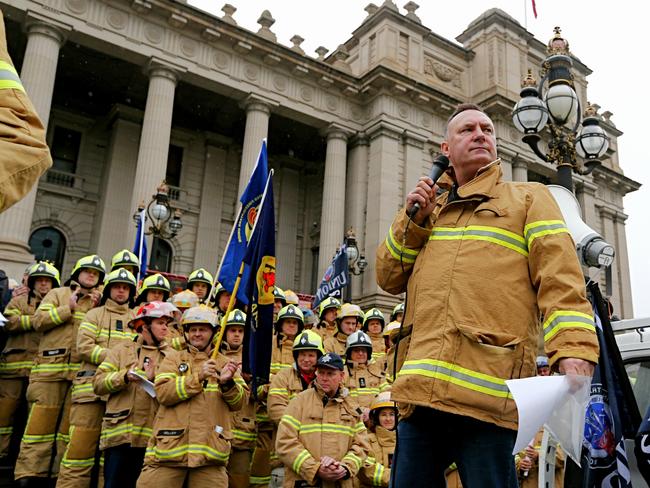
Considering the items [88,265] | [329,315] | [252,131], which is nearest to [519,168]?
[252,131]

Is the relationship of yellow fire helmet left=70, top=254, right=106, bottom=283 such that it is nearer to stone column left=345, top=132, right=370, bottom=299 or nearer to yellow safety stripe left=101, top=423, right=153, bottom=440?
yellow safety stripe left=101, top=423, right=153, bottom=440

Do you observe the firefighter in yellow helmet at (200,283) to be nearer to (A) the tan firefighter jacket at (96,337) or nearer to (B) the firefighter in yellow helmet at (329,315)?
(B) the firefighter in yellow helmet at (329,315)

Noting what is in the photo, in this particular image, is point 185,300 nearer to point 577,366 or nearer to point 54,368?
point 54,368

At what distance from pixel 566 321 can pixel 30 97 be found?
66.4ft

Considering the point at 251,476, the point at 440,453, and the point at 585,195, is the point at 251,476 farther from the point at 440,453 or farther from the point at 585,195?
the point at 585,195

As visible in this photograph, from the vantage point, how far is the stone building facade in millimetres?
20938

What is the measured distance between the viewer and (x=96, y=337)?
6953 millimetres

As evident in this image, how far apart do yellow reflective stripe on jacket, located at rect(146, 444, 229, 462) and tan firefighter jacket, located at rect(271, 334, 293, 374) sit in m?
2.33

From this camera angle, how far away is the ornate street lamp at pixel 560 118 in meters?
8.60

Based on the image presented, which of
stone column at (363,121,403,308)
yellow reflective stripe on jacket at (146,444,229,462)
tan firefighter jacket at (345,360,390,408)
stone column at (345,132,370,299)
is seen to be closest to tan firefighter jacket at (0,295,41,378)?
yellow reflective stripe on jacket at (146,444,229,462)

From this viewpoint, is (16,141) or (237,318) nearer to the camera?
(16,141)

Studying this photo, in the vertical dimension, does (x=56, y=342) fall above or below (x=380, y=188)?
below

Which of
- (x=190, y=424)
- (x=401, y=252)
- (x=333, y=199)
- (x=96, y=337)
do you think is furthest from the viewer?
(x=333, y=199)

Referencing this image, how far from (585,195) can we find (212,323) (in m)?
32.3
